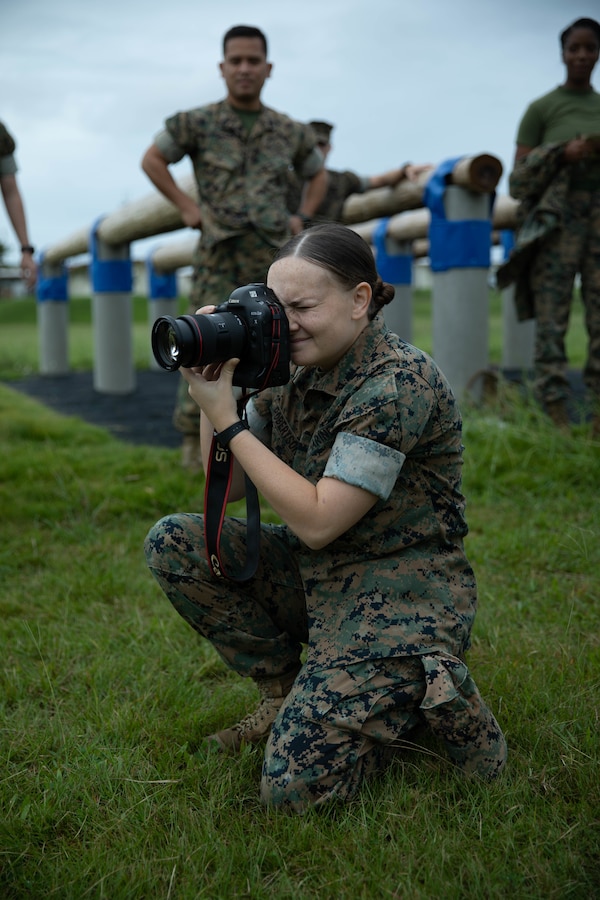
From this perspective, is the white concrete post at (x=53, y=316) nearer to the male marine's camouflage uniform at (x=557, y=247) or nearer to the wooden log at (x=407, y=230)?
the wooden log at (x=407, y=230)

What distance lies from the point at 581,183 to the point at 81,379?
22.0ft

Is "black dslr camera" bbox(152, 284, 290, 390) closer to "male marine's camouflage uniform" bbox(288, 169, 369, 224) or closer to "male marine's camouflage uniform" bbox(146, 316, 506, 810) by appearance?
"male marine's camouflage uniform" bbox(146, 316, 506, 810)

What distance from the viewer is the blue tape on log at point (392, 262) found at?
8.02m

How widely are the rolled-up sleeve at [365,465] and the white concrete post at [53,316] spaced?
940 centimetres

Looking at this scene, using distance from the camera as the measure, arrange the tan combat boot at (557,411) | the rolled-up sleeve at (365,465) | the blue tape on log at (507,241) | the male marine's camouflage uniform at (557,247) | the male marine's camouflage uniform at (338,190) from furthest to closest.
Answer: the blue tape on log at (507,241) < the male marine's camouflage uniform at (338,190) < the tan combat boot at (557,411) < the male marine's camouflage uniform at (557,247) < the rolled-up sleeve at (365,465)

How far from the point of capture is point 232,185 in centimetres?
418

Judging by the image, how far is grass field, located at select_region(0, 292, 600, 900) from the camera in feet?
4.94

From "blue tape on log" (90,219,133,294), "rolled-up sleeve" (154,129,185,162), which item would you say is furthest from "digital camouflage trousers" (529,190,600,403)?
"blue tape on log" (90,219,133,294)

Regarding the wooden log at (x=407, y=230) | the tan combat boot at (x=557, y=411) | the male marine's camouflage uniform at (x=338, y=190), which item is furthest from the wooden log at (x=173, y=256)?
the tan combat boot at (x=557, y=411)

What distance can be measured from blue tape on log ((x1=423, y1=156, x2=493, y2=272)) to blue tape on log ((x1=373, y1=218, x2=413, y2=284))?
277 centimetres

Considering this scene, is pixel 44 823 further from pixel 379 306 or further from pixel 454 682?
pixel 379 306

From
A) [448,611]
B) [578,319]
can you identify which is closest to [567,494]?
[448,611]

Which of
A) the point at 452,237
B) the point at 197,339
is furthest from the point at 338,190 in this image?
the point at 197,339

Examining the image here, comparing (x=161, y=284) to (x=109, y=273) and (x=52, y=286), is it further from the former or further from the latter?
(x=109, y=273)
